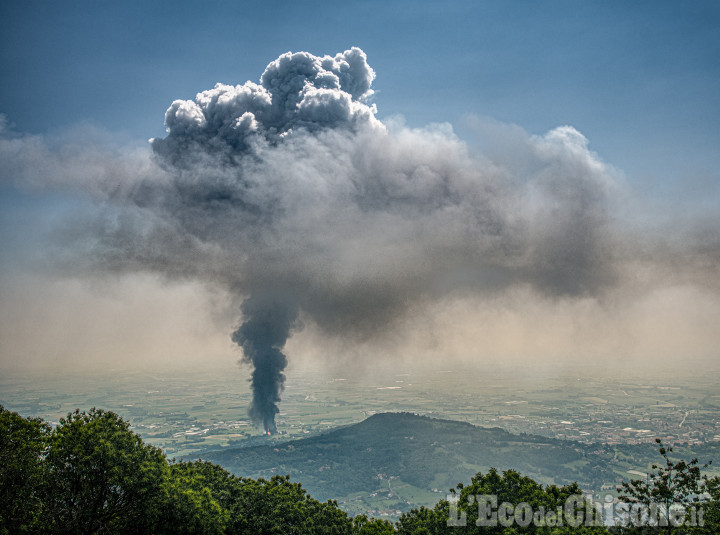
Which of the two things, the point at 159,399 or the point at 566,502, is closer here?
the point at 566,502

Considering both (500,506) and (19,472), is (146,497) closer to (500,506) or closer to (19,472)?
(19,472)

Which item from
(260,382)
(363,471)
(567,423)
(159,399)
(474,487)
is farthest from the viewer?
(159,399)

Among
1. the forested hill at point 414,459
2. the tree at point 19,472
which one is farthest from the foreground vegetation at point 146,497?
the forested hill at point 414,459

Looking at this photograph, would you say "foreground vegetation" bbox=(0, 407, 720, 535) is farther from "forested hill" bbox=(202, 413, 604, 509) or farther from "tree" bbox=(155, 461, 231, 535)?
"forested hill" bbox=(202, 413, 604, 509)

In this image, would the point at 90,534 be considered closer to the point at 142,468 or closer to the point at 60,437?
the point at 142,468

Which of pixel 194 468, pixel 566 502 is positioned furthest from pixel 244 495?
pixel 566 502

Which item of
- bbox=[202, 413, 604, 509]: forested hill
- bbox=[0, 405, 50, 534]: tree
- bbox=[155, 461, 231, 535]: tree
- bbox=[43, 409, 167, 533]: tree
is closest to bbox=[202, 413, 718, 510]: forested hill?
bbox=[202, 413, 604, 509]: forested hill
